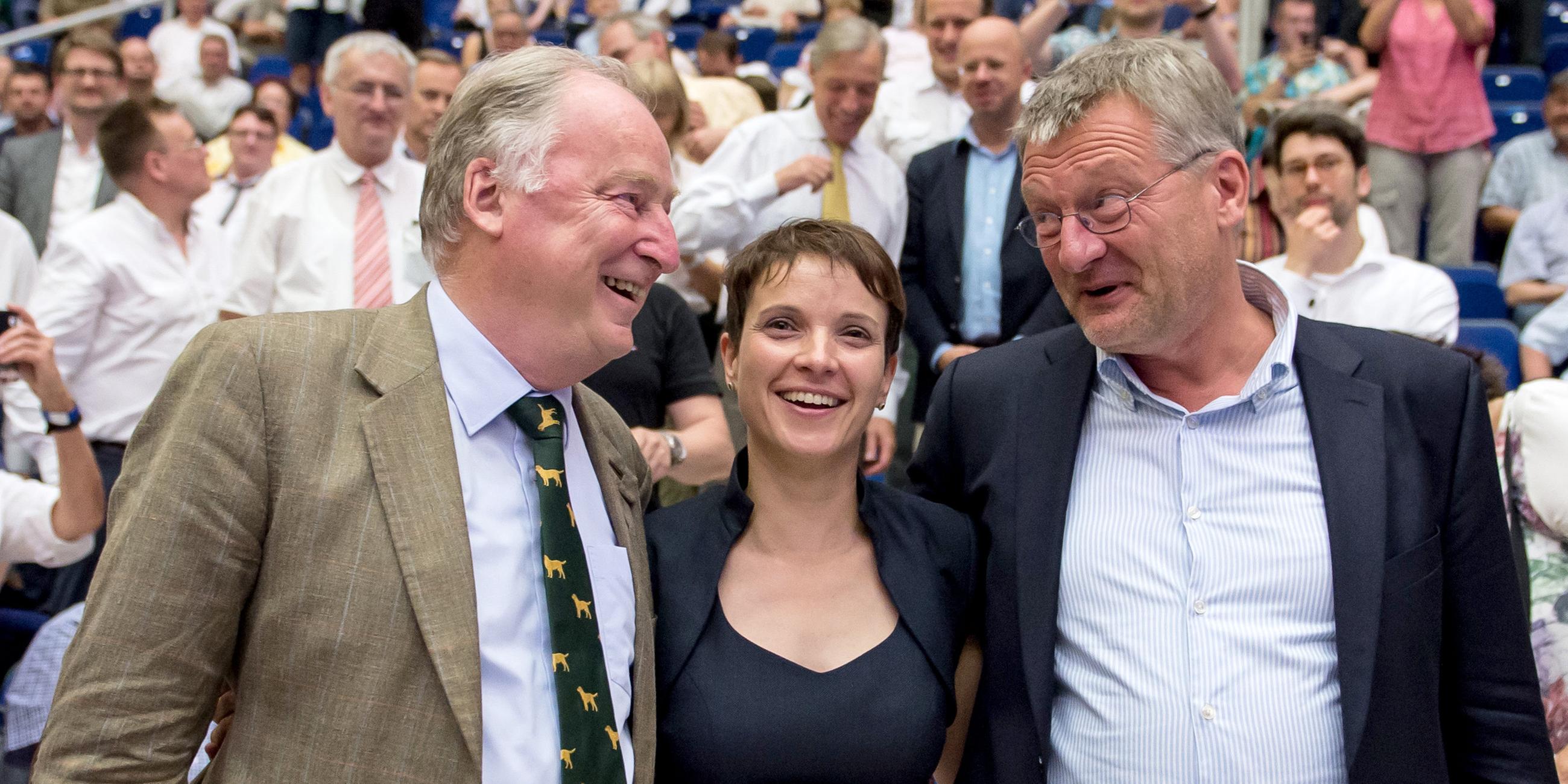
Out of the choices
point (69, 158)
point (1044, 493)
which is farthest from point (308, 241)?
point (69, 158)

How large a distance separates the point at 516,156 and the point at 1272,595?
3.76 feet

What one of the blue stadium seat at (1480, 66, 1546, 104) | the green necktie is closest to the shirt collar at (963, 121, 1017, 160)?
the green necktie

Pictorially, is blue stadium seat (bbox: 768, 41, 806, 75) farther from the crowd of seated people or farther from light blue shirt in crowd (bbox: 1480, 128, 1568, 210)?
light blue shirt in crowd (bbox: 1480, 128, 1568, 210)

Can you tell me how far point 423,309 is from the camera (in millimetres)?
1604

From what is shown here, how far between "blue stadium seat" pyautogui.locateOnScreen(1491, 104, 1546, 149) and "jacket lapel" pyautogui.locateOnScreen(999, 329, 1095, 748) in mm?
6383

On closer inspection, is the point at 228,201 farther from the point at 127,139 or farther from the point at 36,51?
the point at 36,51

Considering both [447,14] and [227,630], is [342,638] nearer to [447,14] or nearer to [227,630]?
[227,630]

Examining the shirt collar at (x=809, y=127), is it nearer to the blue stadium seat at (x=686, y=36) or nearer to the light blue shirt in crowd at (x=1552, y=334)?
the light blue shirt in crowd at (x=1552, y=334)

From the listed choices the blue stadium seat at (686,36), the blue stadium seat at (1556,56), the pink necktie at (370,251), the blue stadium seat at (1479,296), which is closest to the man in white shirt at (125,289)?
the pink necktie at (370,251)

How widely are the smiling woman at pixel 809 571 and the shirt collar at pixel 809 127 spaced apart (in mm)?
2148

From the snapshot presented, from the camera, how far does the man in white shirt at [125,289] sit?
155 inches

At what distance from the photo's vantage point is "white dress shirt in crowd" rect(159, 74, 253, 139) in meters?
8.25

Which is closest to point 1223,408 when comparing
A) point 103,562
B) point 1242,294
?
point 1242,294

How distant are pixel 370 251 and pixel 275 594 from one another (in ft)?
7.92
